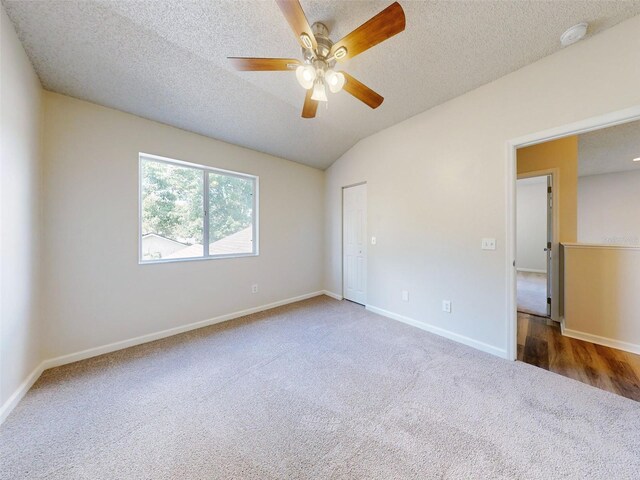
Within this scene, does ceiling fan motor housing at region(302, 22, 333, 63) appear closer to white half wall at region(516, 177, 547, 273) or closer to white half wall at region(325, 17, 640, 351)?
white half wall at region(325, 17, 640, 351)

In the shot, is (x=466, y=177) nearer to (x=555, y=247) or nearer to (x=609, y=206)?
(x=555, y=247)

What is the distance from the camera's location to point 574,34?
175cm

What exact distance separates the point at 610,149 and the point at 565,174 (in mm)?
1620

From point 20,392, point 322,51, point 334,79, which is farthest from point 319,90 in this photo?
point 20,392

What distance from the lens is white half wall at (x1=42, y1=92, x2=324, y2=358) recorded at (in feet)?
7.16

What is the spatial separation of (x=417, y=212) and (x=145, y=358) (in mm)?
3415

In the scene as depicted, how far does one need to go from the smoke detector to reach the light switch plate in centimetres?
164

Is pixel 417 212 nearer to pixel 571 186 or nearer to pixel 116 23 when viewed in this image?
pixel 571 186

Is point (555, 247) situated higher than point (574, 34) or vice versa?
point (574, 34)

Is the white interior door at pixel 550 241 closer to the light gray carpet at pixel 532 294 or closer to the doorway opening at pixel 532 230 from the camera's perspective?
the light gray carpet at pixel 532 294

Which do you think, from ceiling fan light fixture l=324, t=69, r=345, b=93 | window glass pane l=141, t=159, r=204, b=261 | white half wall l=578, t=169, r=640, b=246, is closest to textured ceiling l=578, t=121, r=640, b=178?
white half wall l=578, t=169, r=640, b=246

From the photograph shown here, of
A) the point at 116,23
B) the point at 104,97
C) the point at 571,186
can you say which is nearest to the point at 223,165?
the point at 104,97

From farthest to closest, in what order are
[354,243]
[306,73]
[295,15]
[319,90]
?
[354,243], [319,90], [306,73], [295,15]

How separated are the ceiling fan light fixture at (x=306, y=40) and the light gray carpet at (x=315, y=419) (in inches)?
94.8
